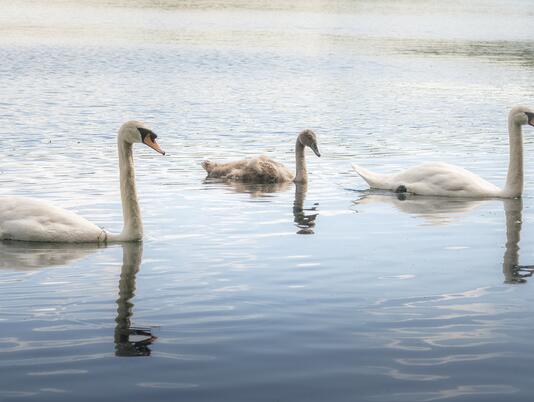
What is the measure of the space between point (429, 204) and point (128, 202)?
17.1ft

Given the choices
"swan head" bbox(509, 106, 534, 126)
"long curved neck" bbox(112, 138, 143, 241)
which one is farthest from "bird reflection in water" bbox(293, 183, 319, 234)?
"swan head" bbox(509, 106, 534, 126)

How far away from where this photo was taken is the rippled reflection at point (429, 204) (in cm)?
1569

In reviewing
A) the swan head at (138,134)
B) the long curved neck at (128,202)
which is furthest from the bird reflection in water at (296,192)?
the swan head at (138,134)

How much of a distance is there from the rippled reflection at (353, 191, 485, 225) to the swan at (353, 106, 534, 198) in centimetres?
12

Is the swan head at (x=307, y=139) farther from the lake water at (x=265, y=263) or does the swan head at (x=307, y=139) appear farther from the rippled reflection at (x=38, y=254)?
the rippled reflection at (x=38, y=254)

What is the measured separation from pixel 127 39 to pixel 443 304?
58.1m

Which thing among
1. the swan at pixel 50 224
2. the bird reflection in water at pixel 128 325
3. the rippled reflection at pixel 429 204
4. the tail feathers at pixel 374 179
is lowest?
the bird reflection in water at pixel 128 325

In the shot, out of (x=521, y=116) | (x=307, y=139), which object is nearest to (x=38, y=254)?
(x=521, y=116)

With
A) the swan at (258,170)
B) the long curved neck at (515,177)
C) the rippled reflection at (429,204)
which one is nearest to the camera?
the rippled reflection at (429,204)

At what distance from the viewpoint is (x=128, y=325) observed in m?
9.41

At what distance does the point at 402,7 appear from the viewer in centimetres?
14375

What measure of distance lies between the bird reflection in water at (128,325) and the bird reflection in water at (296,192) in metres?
3.13

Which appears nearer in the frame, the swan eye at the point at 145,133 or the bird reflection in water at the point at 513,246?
the bird reflection in water at the point at 513,246

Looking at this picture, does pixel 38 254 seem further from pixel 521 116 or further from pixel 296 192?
pixel 521 116
